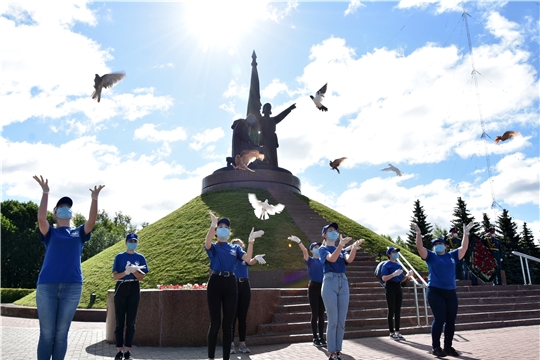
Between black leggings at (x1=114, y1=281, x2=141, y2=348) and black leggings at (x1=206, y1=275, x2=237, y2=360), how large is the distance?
6.04 ft

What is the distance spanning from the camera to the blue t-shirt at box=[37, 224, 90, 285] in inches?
179

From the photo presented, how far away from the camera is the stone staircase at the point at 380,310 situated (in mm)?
9562

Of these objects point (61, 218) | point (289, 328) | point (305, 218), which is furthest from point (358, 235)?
point (61, 218)

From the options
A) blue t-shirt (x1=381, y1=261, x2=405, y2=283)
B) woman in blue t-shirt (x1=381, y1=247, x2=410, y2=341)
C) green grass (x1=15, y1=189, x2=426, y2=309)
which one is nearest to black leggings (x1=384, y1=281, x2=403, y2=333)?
woman in blue t-shirt (x1=381, y1=247, x2=410, y2=341)

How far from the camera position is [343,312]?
19.6 feet

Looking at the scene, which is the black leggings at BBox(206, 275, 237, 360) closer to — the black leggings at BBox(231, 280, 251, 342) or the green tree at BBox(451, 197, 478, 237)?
the black leggings at BBox(231, 280, 251, 342)

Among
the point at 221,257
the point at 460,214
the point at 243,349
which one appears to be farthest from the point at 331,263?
the point at 460,214

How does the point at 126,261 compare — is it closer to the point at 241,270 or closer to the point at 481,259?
the point at 241,270

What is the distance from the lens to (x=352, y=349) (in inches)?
307

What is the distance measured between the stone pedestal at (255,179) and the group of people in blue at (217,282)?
16.9 m

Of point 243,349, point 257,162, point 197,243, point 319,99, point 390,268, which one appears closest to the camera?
point 243,349

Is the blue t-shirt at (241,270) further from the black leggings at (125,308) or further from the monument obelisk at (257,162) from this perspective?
the monument obelisk at (257,162)

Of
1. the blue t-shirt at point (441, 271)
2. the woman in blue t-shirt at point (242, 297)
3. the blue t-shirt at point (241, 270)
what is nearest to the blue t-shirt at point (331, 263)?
the woman in blue t-shirt at point (242, 297)

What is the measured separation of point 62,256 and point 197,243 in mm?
13597
